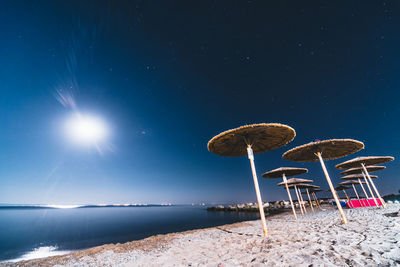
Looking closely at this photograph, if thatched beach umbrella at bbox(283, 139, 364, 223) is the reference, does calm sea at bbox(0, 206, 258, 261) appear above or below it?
below

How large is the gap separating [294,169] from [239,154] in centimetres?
538

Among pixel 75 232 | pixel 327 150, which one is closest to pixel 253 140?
pixel 327 150

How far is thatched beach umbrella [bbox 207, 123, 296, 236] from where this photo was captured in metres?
5.59

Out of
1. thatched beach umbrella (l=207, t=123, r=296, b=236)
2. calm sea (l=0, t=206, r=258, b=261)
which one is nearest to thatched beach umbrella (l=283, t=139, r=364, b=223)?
thatched beach umbrella (l=207, t=123, r=296, b=236)

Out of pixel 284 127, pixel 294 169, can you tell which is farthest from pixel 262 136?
pixel 294 169

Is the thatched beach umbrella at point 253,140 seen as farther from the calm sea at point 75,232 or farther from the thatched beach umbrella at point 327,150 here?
the calm sea at point 75,232

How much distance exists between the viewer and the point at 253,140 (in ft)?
21.5

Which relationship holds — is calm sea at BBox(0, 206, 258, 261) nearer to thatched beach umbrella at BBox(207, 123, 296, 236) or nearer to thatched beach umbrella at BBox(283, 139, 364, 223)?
thatched beach umbrella at BBox(207, 123, 296, 236)

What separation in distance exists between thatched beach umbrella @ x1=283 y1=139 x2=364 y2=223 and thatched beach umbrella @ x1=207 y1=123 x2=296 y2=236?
40.1 inches

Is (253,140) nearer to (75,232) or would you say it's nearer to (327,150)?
(327,150)

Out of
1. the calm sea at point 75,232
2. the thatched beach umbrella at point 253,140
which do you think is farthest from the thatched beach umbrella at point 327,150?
the calm sea at point 75,232

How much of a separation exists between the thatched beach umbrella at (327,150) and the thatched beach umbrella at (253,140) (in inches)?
40.1

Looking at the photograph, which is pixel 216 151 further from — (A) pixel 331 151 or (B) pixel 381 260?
(A) pixel 331 151

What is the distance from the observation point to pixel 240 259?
3.53 metres
